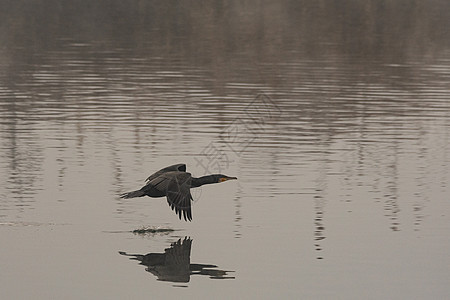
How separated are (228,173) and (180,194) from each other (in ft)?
15.5

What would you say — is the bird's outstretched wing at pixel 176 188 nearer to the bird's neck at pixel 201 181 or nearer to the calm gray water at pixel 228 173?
the calm gray water at pixel 228 173

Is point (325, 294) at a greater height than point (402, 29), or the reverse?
point (402, 29)

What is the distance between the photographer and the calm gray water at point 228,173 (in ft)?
45.3

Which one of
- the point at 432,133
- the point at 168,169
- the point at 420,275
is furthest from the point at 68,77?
the point at 420,275

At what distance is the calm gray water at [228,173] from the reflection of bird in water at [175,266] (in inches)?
1.3

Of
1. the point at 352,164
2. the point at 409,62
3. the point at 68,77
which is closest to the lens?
the point at 352,164

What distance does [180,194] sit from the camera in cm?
1562

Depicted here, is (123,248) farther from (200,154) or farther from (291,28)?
(291,28)

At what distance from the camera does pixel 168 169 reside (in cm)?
1622

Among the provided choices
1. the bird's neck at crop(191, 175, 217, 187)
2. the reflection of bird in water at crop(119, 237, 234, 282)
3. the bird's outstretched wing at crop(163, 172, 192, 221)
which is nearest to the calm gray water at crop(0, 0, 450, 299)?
the reflection of bird in water at crop(119, 237, 234, 282)

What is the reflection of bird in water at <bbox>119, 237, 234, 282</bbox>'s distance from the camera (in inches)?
542

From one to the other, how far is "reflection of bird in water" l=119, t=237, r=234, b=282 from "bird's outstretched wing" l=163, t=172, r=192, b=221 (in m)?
0.59

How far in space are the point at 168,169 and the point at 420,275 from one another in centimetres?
381

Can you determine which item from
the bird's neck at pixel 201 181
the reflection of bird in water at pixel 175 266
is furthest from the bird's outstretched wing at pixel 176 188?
the reflection of bird in water at pixel 175 266
